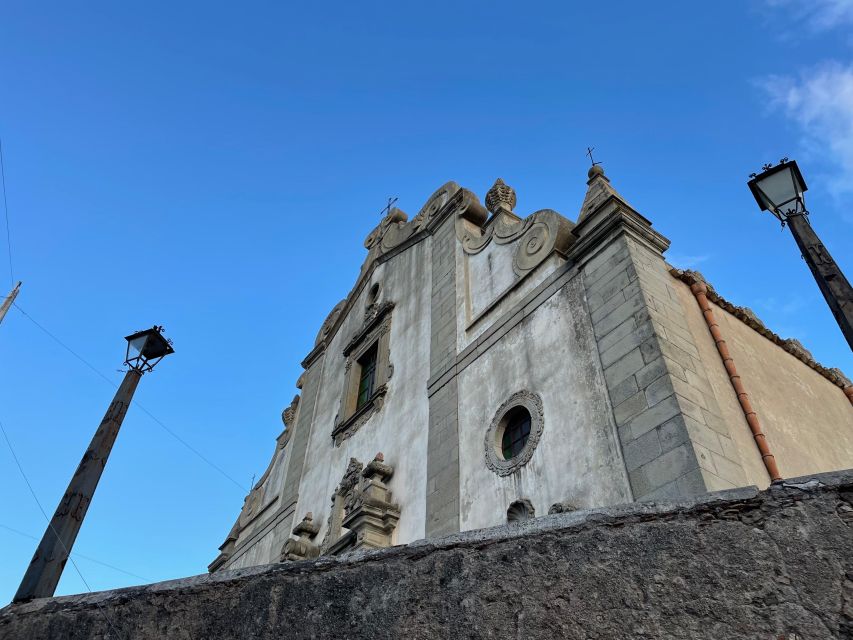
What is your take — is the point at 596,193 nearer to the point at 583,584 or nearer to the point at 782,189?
the point at 782,189

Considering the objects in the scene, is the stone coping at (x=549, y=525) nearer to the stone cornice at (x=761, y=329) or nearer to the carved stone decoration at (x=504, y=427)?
the carved stone decoration at (x=504, y=427)

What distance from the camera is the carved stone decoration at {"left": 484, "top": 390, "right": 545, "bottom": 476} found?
817cm

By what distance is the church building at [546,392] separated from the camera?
6.95 m

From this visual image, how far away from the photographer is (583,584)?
246 cm

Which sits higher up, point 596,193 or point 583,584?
point 596,193

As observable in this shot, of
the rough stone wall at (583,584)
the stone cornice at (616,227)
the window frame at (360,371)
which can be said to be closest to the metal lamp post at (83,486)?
the rough stone wall at (583,584)

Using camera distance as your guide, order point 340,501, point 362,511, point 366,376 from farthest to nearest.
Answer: point 366,376, point 340,501, point 362,511

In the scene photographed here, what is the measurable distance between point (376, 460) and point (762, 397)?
5.99 metres

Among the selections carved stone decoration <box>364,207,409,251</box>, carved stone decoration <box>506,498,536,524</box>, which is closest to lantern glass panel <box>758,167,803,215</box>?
carved stone decoration <box>506,498,536,524</box>

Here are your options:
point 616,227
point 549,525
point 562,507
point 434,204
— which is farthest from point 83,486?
point 434,204

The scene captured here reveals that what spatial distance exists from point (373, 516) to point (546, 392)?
3.80 metres

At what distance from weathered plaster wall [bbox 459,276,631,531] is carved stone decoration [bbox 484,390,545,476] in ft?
0.27

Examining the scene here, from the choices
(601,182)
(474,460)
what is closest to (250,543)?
(474,460)

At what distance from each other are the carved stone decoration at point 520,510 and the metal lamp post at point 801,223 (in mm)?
4017
